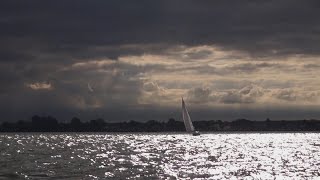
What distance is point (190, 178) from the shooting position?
2783 inches


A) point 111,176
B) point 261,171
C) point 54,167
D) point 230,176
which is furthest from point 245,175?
point 54,167

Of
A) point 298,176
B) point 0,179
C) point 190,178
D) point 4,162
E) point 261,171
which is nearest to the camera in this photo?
point 0,179

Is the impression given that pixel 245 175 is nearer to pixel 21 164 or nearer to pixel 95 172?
pixel 95 172

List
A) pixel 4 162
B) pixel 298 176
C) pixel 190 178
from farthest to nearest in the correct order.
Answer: pixel 4 162 → pixel 298 176 → pixel 190 178

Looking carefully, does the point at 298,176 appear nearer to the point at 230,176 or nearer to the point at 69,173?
the point at 230,176

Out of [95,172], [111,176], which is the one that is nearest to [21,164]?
[95,172]

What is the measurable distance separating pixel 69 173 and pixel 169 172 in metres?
12.5

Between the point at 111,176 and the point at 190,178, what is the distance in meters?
8.76

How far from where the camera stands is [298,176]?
7562cm

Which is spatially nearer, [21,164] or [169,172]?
[169,172]

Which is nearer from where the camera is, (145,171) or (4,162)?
(145,171)

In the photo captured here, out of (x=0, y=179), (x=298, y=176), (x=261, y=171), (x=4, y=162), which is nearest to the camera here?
(x=0, y=179)

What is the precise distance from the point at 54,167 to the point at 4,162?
11572 millimetres

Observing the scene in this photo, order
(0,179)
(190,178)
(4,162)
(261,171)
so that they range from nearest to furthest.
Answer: (0,179)
(190,178)
(261,171)
(4,162)
